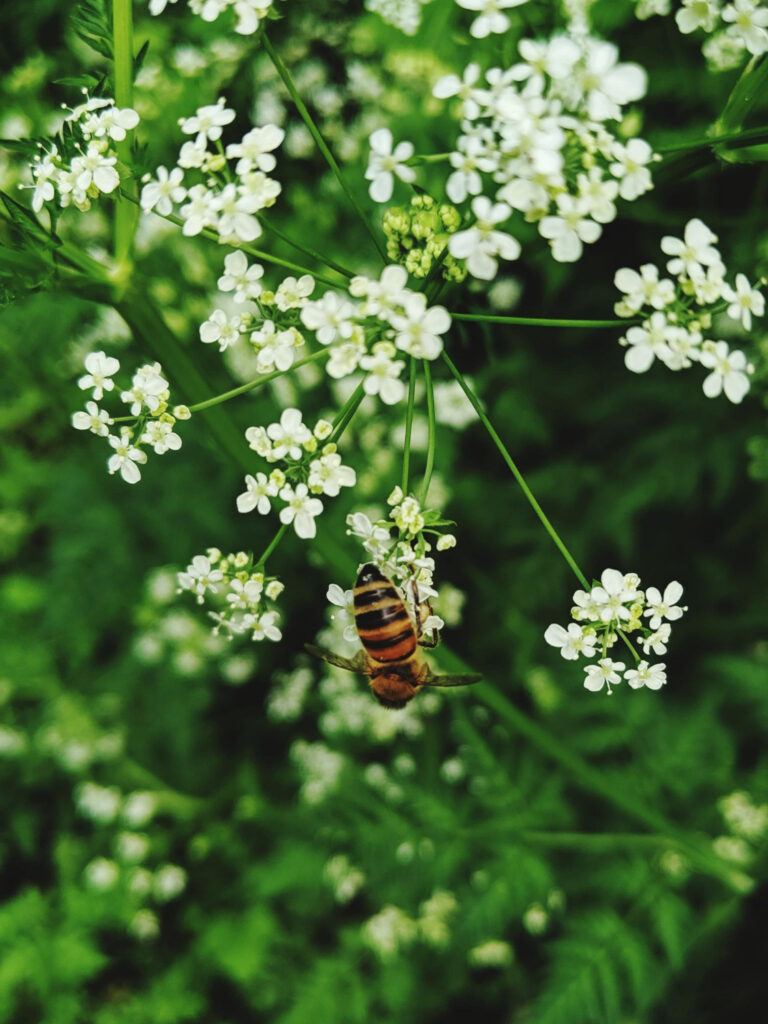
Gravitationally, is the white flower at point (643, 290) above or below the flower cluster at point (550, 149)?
below

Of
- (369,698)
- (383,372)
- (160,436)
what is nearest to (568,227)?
(383,372)

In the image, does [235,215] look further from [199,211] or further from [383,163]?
[383,163]

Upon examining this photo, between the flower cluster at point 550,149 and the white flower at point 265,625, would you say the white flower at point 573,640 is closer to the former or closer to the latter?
the white flower at point 265,625

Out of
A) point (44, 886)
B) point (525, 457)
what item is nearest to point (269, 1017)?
point (44, 886)

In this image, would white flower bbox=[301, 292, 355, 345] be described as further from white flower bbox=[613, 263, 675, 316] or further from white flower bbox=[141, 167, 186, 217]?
white flower bbox=[613, 263, 675, 316]

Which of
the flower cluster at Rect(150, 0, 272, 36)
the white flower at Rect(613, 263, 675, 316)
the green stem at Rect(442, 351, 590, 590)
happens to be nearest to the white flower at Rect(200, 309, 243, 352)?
the green stem at Rect(442, 351, 590, 590)

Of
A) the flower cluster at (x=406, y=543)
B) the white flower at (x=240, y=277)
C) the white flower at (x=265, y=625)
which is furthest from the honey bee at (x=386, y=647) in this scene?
the white flower at (x=240, y=277)
